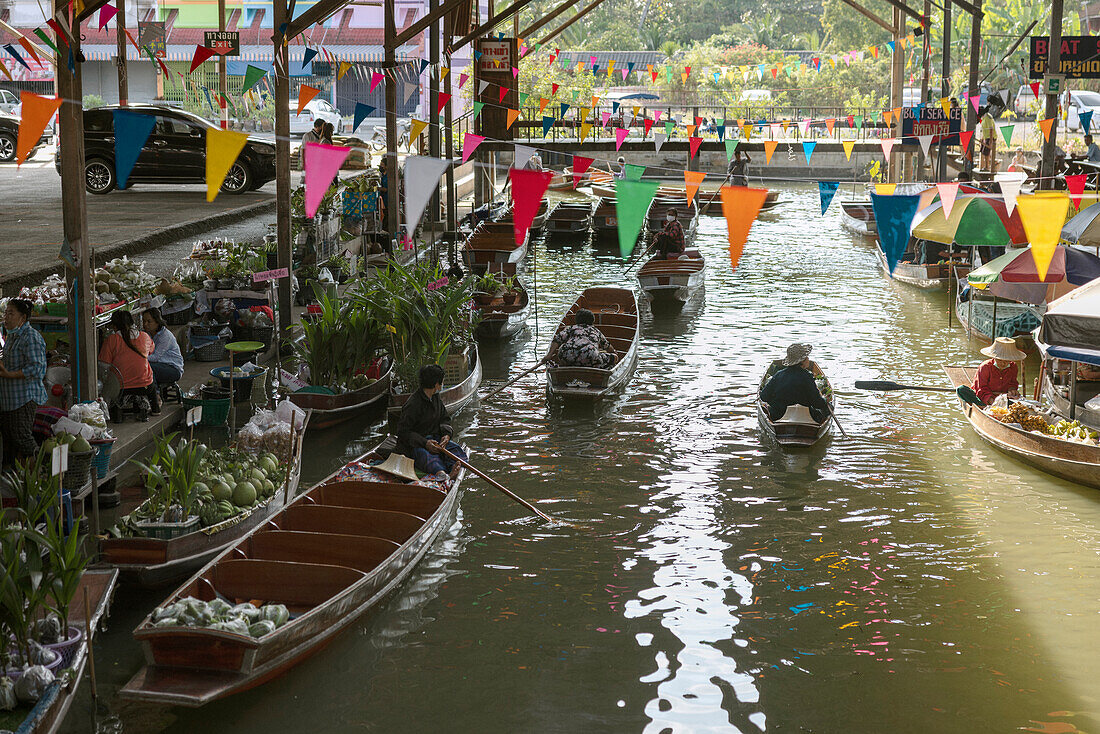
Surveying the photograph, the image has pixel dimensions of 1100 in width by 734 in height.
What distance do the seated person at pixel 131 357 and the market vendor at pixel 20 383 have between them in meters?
1.79

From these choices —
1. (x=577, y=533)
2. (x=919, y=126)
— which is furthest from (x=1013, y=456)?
(x=919, y=126)

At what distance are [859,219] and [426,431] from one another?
22.7 meters

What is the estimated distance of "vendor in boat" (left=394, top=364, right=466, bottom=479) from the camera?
982 centimetres

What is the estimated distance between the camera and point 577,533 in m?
9.89

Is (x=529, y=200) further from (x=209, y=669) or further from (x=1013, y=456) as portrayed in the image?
(x=209, y=669)

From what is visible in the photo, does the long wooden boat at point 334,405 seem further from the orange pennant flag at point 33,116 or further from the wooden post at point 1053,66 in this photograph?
the wooden post at point 1053,66

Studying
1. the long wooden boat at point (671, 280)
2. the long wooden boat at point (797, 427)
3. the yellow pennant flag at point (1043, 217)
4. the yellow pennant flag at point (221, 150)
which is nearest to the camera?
the yellow pennant flag at point (221, 150)

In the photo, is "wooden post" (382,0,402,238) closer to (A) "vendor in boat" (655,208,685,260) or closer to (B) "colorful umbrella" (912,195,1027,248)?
(A) "vendor in boat" (655,208,685,260)

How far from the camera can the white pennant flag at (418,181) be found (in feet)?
35.2

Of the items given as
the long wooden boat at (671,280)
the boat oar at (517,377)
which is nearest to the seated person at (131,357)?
the boat oar at (517,377)

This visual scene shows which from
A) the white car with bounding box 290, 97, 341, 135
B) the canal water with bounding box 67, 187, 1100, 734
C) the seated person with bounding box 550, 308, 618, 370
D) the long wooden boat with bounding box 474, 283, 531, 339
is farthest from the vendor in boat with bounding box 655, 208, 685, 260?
the white car with bounding box 290, 97, 341, 135

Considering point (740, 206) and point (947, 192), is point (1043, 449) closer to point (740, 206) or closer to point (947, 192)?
point (947, 192)

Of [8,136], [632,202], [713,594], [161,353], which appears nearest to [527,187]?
[632,202]

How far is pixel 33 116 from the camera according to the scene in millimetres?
7945
